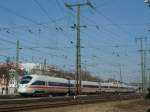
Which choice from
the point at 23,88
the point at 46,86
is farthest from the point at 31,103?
the point at 46,86

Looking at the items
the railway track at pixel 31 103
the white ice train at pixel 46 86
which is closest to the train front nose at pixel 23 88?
the white ice train at pixel 46 86

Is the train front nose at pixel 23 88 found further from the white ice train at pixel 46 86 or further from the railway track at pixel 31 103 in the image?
the railway track at pixel 31 103

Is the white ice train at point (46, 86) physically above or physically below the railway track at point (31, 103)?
above

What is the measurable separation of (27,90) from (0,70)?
53.8m

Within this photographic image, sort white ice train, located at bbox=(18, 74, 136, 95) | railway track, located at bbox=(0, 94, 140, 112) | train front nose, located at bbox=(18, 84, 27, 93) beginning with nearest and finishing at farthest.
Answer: railway track, located at bbox=(0, 94, 140, 112)
train front nose, located at bbox=(18, 84, 27, 93)
white ice train, located at bbox=(18, 74, 136, 95)

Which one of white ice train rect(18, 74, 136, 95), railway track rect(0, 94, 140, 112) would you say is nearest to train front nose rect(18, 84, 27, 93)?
white ice train rect(18, 74, 136, 95)

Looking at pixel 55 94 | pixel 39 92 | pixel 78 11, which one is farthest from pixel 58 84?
pixel 78 11

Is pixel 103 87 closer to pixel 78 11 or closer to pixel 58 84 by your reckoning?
pixel 58 84

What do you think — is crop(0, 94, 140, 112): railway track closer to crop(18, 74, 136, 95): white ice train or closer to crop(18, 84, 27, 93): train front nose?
crop(18, 84, 27, 93): train front nose

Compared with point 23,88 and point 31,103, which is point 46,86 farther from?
point 31,103

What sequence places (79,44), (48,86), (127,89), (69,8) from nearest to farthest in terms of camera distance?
(69,8)
(79,44)
(48,86)
(127,89)

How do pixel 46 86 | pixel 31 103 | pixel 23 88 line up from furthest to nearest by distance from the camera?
1. pixel 46 86
2. pixel 23 88
3. pixel 31 103

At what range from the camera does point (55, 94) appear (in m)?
63.9

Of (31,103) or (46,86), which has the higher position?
(46,86)
